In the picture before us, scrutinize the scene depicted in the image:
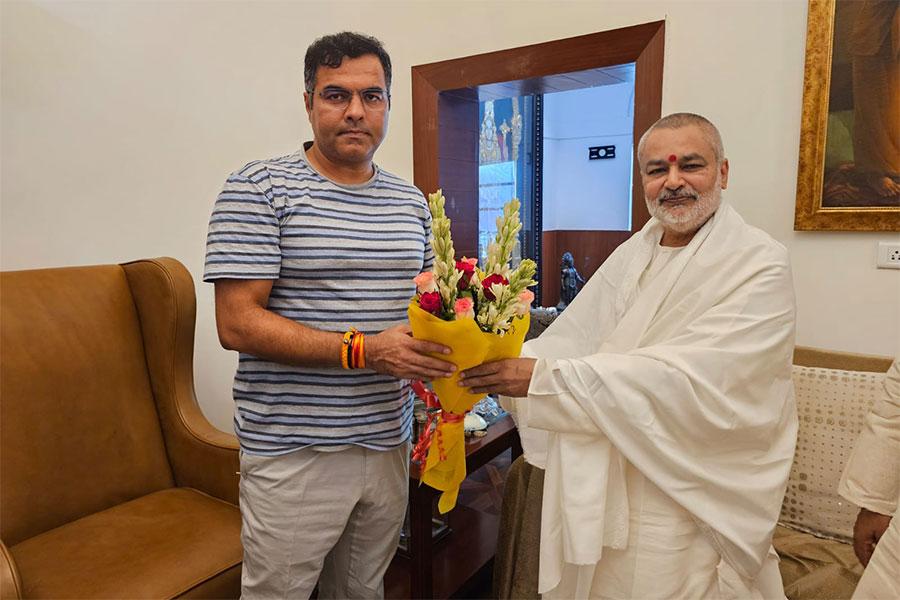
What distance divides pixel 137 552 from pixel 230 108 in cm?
192

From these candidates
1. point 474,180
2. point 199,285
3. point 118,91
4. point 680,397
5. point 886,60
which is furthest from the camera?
point 474,180

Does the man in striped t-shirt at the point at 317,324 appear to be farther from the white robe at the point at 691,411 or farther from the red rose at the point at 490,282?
the white robe at the point at 691,411

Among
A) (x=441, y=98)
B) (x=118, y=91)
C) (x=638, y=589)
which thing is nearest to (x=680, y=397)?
(x=638, y=589)

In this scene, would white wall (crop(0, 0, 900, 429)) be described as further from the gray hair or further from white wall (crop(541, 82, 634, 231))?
white wall (crop(541, 82, 634, 231))

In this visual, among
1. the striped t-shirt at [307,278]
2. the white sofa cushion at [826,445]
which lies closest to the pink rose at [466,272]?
the striped t-shirt at [307,278]

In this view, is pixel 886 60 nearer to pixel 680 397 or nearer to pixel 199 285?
pixel 680 397

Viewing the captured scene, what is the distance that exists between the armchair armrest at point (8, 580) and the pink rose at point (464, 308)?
1145mm

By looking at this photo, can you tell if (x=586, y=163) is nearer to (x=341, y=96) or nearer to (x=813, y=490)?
(x=813, y=490)

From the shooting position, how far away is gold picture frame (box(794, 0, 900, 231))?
195cm

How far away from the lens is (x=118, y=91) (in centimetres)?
249

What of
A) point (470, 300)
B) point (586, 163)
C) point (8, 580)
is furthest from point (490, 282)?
point (586, 163)

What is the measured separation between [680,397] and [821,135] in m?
1.32

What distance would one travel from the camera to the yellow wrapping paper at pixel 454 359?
118 centimetres

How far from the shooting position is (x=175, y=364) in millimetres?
2055
